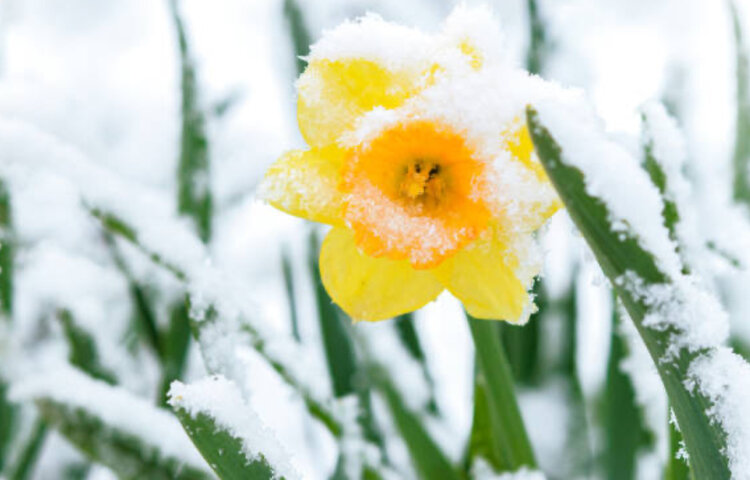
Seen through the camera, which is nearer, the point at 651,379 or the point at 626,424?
the point at 651,379

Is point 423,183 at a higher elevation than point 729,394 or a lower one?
higher

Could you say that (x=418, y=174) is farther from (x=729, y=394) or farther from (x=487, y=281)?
(x=729, y=394)

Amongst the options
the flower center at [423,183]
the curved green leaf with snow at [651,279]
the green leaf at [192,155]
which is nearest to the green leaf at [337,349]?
the green leaf at [192,155]

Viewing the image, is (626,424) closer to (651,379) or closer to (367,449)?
(651,379)

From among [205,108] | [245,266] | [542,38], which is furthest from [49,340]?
[542,38]

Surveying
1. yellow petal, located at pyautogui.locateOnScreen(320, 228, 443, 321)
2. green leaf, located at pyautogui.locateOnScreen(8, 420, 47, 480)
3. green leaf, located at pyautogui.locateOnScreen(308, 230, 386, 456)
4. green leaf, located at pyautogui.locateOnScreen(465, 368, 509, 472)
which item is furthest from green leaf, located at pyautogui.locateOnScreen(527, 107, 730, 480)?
green leaf, located at pyautogui.locateOnScreen(8, 420, 47, 480)

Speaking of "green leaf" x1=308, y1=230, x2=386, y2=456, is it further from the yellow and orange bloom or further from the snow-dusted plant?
the yellow and orange bloom

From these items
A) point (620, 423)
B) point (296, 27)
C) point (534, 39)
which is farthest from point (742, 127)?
point (296, 27)
